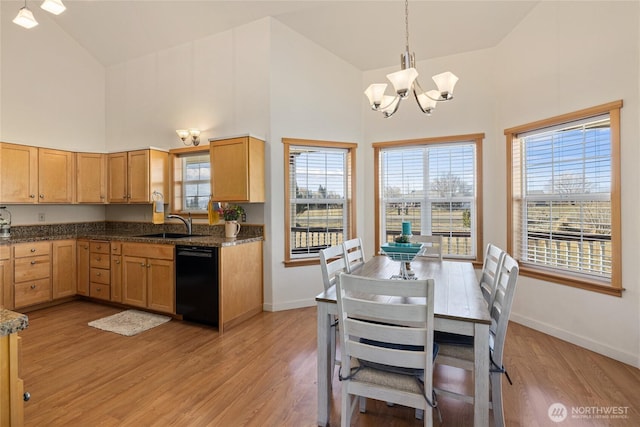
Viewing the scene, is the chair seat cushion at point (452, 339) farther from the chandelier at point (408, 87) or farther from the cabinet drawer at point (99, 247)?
the cabinet drawer at point (99, 247)

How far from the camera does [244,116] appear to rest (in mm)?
4059

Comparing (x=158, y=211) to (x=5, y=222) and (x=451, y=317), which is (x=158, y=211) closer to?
(x=5, y=222)

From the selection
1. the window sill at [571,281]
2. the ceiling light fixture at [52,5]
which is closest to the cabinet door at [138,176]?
the ceiling light fixture at [52,5]

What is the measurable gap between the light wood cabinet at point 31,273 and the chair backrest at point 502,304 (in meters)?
5.05

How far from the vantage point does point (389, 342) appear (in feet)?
4.90

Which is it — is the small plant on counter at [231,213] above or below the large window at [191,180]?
below

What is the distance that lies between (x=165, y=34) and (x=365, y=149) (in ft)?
10.5

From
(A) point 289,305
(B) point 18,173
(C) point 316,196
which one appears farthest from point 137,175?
(A) point 289,305

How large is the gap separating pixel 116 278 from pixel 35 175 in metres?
1.80

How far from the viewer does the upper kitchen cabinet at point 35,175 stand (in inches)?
153

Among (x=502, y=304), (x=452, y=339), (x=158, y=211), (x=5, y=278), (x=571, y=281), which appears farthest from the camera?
(x=158, y=211)

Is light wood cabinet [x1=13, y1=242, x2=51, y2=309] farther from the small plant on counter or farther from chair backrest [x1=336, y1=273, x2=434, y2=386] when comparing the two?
chair backrest [x1=336, y1=273, x2=434, y2=386]

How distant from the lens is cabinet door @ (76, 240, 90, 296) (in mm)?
4266

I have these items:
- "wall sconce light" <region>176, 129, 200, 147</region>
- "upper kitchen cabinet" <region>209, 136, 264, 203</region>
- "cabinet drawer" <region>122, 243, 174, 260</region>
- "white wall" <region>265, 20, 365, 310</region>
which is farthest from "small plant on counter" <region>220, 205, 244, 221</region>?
"wall sconce light" <region>176, 129, 200, 147</region>
